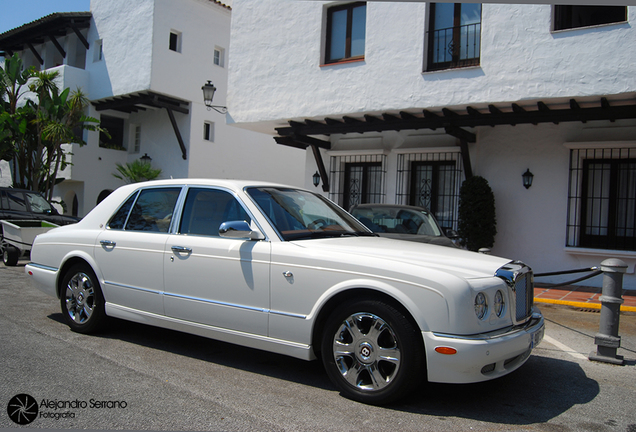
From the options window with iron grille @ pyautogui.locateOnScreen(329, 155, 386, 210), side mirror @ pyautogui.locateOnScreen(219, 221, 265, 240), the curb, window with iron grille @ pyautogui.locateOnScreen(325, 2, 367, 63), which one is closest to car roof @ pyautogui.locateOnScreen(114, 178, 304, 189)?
side mirror @ pyautogui.locateOnScreen(219, 221, 265, 240)

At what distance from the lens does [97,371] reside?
13.5ft

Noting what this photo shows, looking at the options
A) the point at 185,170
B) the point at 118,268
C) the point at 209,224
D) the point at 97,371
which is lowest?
the point at 97,371

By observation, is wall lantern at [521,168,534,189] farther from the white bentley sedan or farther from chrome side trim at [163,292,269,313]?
chrome side trim at [163,292,269,313]

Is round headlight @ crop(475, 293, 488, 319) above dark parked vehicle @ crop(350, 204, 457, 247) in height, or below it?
below

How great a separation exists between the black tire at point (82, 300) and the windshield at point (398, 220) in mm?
4554

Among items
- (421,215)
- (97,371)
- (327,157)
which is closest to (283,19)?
(327,157)

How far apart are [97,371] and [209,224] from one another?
149 centimetres

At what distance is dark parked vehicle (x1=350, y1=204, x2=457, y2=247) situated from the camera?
336 inches

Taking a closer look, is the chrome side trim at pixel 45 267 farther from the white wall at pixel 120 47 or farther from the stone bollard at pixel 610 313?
the white wall at pixel 120 47

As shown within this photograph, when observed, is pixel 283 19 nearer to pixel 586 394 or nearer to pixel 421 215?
pixel 421 215

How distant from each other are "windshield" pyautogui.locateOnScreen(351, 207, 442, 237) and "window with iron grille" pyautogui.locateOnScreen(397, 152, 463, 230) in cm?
324

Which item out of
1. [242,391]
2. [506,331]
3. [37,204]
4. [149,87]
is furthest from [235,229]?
[149,87]

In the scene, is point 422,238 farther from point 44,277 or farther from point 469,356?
point 44,277

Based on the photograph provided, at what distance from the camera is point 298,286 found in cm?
389
